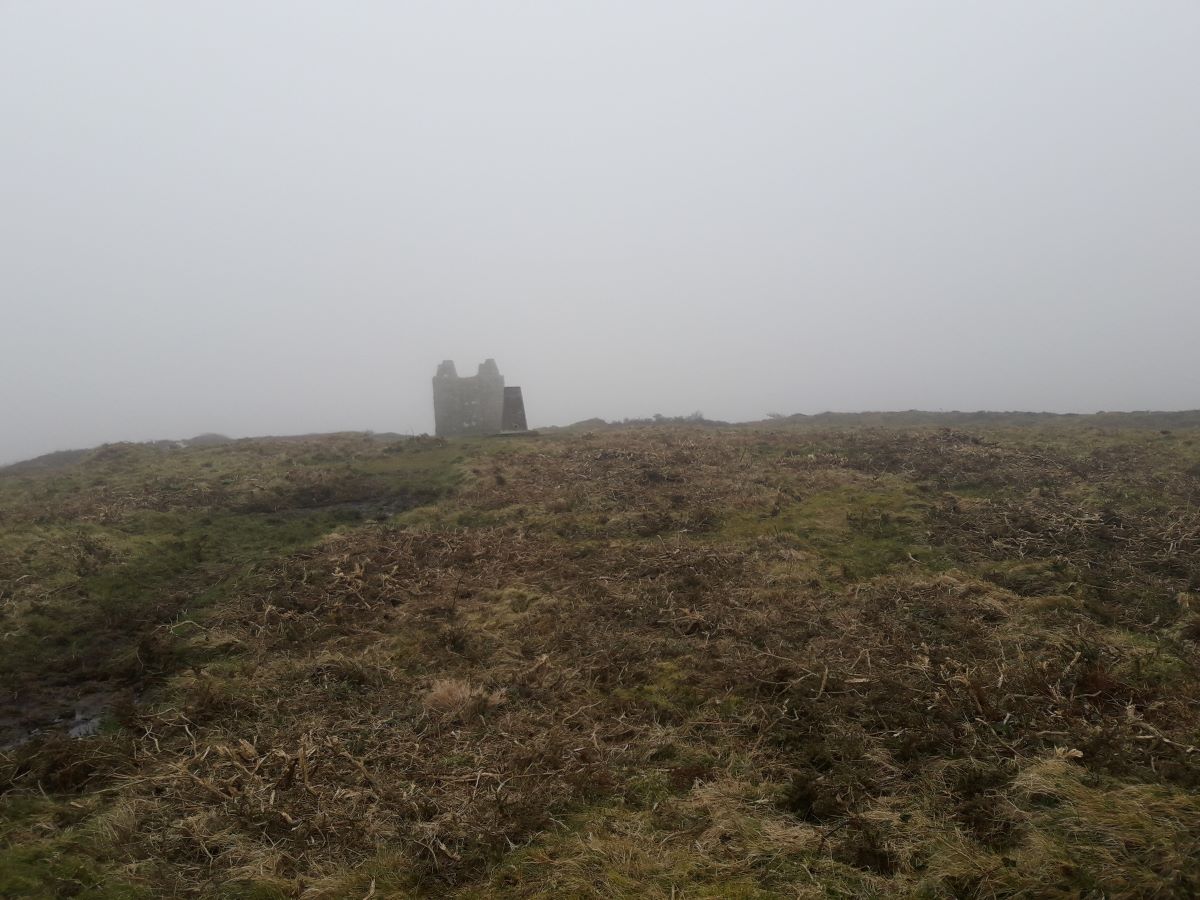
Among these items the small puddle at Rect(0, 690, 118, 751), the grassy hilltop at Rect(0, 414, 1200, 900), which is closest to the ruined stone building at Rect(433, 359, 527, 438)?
the grassy hilltop at Rect(0, 414, 1200, 900)

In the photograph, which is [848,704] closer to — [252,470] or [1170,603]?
[1170,603]

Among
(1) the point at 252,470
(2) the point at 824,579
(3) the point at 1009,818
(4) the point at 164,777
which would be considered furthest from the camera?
(1) the point at 252,470

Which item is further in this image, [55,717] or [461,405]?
[461,405]

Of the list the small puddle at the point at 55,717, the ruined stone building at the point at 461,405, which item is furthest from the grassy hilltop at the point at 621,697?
the ruined stone building at the point at 461,405

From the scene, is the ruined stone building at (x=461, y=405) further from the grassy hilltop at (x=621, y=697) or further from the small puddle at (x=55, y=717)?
the small puddle at (x=55, y=717)

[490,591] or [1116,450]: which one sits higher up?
[1116,450]

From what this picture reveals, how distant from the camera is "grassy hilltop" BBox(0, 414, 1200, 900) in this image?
4.47 meters

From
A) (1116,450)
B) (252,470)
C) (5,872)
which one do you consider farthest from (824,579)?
(252,470)

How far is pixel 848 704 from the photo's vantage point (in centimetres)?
641

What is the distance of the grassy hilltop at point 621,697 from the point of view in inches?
176

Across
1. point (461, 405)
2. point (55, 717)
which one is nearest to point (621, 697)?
point (55, 717)

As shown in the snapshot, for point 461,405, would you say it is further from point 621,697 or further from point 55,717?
point 621,697

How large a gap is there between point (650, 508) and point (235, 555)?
924cm

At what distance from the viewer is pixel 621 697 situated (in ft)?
23.6
